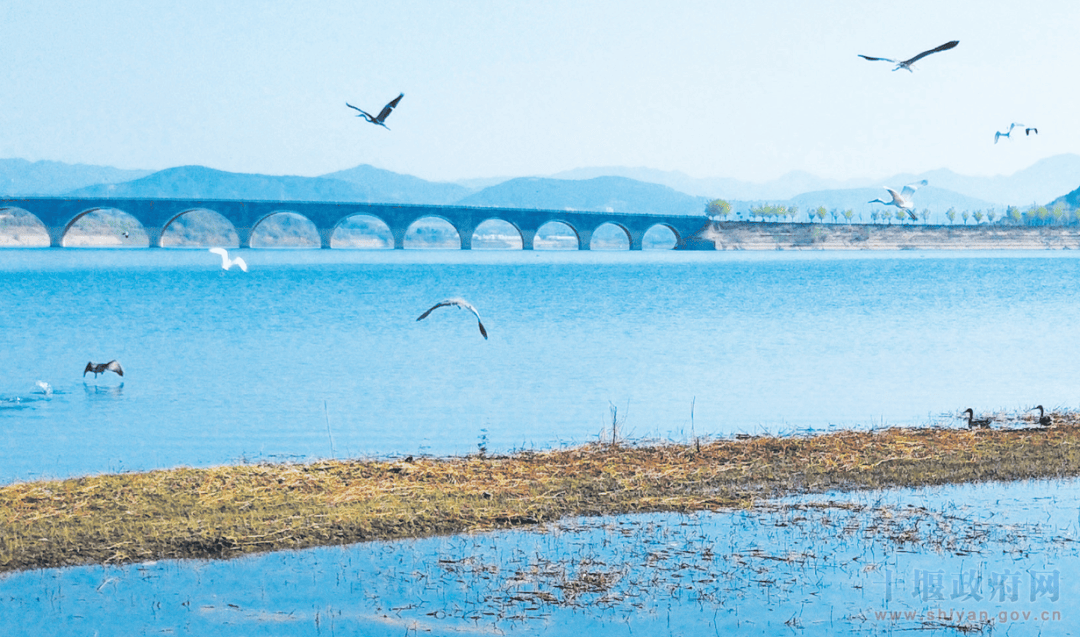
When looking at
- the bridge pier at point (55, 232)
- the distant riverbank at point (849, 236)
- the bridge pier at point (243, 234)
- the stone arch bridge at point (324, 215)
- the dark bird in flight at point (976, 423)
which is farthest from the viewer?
the distant riverbank at point (849, 236)

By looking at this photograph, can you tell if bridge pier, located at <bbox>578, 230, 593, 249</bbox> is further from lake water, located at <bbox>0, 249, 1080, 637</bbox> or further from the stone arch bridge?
lake water, located at <bbox>0, 249, 1080, 637</bbox>

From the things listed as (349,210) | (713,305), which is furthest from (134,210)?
(713,305)

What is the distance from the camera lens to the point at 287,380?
28203 mm

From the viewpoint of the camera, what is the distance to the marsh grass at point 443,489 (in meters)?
10.6

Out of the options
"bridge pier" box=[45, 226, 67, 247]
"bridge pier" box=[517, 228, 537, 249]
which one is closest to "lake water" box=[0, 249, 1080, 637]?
"bridge pier" box=[45, 226, 67, 247]

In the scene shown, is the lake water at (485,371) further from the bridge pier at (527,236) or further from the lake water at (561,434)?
the bridge pier at (527,236)

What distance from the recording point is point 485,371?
96.5 feet

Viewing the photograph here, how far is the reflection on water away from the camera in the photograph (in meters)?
8.69

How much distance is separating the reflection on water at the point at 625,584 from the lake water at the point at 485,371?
21.7ft

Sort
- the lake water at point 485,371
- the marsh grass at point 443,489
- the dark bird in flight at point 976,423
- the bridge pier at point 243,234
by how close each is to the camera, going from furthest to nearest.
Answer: the bridge pier at point 243,234
the lake water at point 485,371
the dark bird in flight at point 976,423
the marsh grass at point 443,489

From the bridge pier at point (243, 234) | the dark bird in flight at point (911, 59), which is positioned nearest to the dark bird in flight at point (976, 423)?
the dark bird in flight at point (911, 59)

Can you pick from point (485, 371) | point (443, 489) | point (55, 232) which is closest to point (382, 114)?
point (443, 489)

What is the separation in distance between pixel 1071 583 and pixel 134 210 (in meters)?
165

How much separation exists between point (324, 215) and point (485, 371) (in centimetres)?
13992
